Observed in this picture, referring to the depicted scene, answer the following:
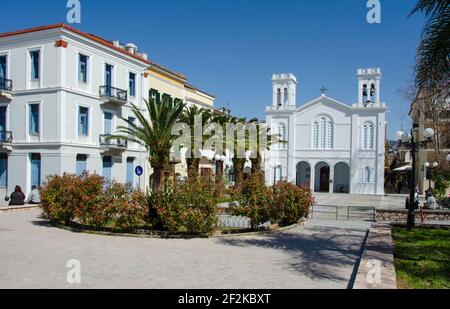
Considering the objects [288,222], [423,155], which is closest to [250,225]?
[288,222]

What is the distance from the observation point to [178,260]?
944 centimetres

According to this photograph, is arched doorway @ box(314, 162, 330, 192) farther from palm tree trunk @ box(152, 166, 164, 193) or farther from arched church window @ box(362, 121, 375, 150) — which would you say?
palm tree trunk @ box(152, 166, 164, 193)

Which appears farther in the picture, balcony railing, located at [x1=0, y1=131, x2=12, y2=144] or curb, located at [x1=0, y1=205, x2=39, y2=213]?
balcony railing, located at [x1=0, y1=131, x2=12, y2=144]

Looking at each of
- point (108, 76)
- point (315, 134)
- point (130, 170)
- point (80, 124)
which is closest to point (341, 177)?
point (315, 134)

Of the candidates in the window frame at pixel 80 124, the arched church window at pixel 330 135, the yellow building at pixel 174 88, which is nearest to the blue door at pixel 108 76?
the window frame at pixel 80 124

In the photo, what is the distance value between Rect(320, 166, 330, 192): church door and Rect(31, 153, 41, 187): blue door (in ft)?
111

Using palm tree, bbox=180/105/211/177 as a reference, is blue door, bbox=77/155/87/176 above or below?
below

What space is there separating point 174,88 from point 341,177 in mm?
23911

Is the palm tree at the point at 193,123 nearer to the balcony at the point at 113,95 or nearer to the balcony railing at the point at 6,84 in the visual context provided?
the balcony at the point at 113,95

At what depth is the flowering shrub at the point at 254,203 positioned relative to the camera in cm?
1388

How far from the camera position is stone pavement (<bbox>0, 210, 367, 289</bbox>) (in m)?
7.62

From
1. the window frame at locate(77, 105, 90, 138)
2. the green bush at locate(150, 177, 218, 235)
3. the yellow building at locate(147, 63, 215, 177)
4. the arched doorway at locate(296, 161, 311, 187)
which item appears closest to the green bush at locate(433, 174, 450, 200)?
the green bush at locate(150, 177, 218, 235)

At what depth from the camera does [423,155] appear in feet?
157

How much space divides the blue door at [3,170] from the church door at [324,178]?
3496cm
